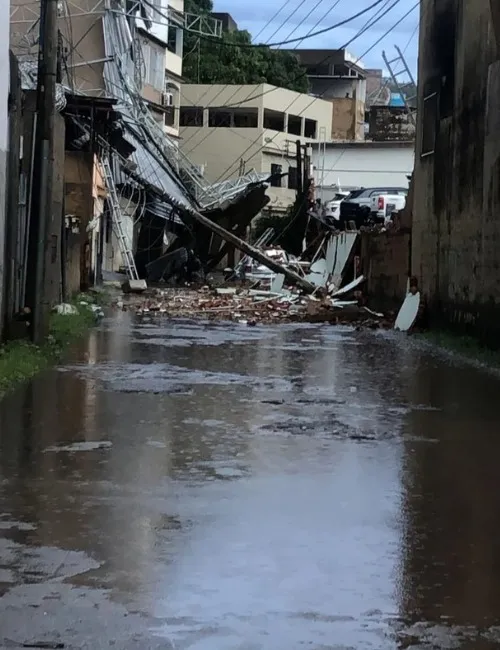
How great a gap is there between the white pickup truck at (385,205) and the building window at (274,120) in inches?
1022

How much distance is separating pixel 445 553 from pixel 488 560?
248mm

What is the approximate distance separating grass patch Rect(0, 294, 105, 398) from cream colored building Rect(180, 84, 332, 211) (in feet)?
127

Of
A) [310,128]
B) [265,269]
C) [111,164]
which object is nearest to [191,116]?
[310,128]

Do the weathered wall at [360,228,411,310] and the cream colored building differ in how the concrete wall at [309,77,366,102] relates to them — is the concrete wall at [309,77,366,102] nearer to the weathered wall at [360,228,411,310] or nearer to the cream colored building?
the cream colored building

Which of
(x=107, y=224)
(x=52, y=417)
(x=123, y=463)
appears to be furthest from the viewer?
(x=107, y=224)

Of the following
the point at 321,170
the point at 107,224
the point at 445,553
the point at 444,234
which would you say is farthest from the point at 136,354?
the point at 321,170

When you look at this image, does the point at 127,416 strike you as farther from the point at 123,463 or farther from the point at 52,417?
the point at 123,463

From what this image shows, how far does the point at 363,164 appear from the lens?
186 ft

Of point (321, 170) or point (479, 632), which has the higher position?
point (321, 170)

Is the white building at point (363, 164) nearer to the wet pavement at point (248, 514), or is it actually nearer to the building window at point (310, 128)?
the building window at point (310, 128)

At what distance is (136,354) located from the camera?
15.5m

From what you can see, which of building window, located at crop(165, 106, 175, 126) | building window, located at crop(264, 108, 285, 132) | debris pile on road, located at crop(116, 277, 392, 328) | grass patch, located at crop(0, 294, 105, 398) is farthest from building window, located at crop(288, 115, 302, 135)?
grass patch, located at crop(0, 294, 105, 398)

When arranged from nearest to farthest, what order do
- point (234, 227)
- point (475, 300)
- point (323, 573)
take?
1. point (323, 573)
2. point (475, 300)
3. point (234, 227)

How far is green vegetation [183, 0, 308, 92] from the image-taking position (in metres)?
60.2
